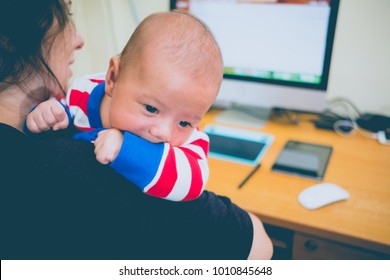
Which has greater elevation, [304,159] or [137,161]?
[137,161]

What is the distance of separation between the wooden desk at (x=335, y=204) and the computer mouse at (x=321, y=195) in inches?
0.6

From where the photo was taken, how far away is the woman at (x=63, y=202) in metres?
0.51

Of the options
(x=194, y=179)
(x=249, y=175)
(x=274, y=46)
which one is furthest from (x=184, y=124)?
(x=274, y=46)

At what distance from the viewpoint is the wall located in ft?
4.49

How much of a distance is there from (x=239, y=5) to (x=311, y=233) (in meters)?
0.90

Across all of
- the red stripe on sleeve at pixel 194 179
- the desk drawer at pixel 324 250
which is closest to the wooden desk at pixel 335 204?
the desk drawer at pixel 324 250

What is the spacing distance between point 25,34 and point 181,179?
0.38 meters

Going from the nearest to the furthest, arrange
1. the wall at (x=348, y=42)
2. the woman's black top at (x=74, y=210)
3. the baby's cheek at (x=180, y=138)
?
the woman's black top at (x=74, y=210) < the baby's cheek at (x=180, y=138) < the wall at (x=348, y=42)

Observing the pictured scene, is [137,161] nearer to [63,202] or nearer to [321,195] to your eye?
[63,202]

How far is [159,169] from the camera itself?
60 cm

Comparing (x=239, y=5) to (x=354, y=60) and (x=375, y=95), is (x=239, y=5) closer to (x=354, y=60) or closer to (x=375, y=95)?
(x=354, y=60)

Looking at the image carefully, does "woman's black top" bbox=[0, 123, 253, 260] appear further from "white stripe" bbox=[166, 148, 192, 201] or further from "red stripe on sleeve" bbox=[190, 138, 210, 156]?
"red stripe on sleeve" bbox=[190, 138, 210, 156]

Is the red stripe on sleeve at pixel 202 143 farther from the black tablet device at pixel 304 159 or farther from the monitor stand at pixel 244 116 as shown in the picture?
Answer: the monitor stand at pixel 244 116

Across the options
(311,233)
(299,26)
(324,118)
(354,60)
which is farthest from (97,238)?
(354,60)
